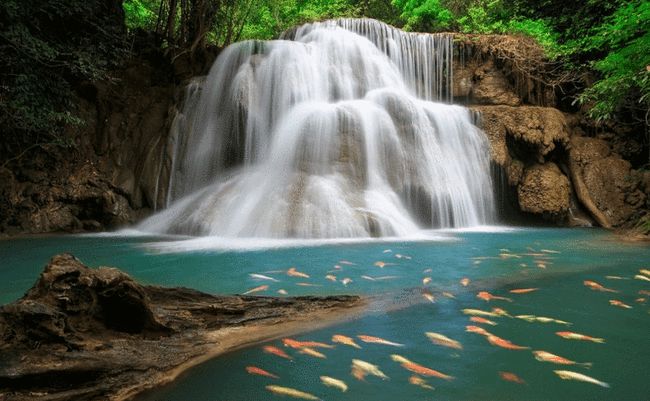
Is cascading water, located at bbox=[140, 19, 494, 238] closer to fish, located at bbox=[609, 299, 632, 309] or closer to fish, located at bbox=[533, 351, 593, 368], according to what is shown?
fish, located at bbox=[609, 299, 632, 309]

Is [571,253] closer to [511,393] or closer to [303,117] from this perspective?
[511,393]

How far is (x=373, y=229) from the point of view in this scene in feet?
28.9

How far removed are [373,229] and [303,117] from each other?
150 inches

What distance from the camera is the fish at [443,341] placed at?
9.63 ft

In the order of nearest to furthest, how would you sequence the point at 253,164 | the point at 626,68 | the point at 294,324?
the point at 294,324 < the point at 626,68 < the point at 253,164

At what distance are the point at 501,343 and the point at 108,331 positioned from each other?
2338mm

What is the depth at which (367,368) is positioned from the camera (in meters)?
2.57

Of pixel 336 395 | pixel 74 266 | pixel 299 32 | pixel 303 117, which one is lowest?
pixel 336 395

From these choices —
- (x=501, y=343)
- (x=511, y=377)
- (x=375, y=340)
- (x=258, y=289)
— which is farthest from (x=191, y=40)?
(x=511, y=377)

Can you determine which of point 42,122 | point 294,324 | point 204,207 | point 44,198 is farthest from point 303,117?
point 294,324

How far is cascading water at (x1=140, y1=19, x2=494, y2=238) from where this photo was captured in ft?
30.5

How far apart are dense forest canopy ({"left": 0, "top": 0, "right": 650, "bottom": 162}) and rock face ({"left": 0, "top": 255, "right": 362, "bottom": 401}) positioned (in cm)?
797

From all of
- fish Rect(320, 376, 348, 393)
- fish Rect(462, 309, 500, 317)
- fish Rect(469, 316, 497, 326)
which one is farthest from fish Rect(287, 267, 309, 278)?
fish Rect(320, 376, 348, 393)

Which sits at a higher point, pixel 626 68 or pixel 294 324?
pixel 626 68
